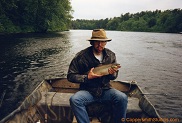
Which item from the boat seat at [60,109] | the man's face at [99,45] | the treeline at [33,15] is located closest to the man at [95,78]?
the man's face at [99,45]

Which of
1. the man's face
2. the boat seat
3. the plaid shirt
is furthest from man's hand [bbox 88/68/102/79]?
the boat seat

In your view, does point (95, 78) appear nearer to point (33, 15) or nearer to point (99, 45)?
point (99, 45)

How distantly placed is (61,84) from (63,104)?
2294 millimetres

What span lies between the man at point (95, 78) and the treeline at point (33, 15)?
1744 inches

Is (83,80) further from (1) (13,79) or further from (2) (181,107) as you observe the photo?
(1) (13,79)

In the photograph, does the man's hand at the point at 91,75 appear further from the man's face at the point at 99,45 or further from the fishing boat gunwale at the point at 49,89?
the fishing boat gunwale at the point at 49,89

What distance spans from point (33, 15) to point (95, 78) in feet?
183

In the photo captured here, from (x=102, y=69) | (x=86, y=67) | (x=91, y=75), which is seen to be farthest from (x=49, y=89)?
(x=102, y=69)

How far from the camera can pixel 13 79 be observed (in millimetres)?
12312

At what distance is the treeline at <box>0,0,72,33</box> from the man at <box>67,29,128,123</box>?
44296 millimetres

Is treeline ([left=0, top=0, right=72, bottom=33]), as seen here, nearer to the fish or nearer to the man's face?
the man's face

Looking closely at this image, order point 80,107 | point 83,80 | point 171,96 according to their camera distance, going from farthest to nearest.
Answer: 1. point 171,96
2. point 83,80
3. point 80,107

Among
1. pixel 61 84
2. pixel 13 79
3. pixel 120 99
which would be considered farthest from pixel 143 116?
pixel 13 79

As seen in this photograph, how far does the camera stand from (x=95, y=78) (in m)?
5.02
